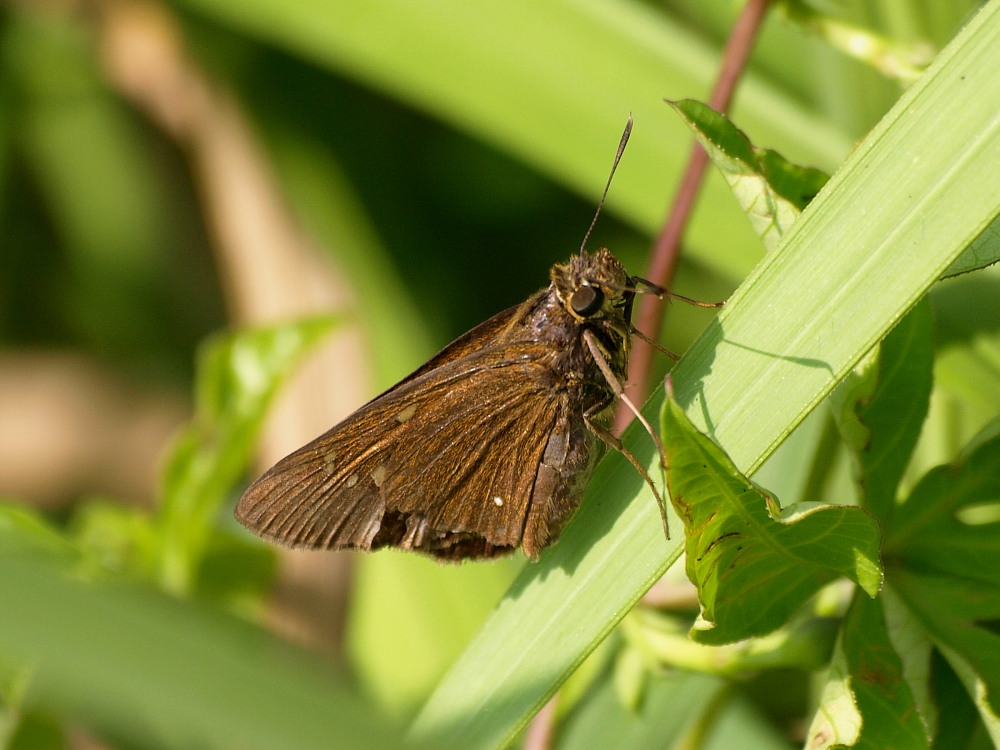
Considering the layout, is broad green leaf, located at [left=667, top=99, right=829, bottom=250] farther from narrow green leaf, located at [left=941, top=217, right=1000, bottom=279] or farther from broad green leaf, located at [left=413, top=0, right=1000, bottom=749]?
narrow green leaf, located at [left=941, top=217, right=1000, bottom=279]

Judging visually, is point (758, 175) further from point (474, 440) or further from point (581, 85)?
point (581, 85)

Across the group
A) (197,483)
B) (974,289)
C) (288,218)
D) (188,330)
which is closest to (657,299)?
(974,289)

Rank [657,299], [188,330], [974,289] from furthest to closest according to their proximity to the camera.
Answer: [188,330]
[657,299]
[974,289]

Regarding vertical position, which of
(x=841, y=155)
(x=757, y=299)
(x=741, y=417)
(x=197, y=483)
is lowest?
(x=741, y=417)

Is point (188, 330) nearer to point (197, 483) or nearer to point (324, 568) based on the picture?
point (324, 568)

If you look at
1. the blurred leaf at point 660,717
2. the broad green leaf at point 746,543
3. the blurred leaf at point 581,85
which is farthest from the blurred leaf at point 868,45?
the blurred leaf at point 660,717
